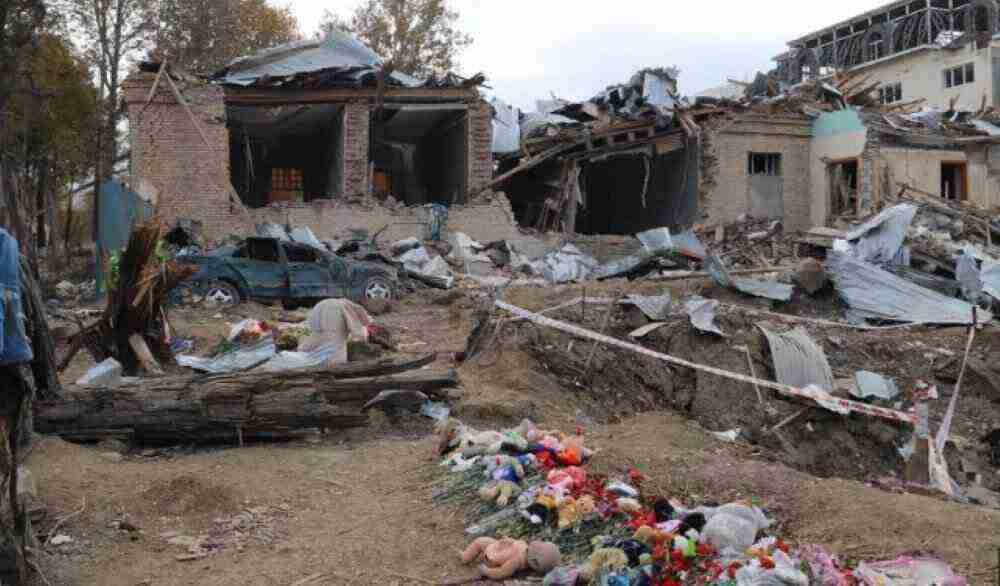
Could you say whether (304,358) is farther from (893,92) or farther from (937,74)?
(893,92)

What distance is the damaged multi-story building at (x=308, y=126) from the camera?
1891cm

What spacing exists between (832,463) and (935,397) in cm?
189

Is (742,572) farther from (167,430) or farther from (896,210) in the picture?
(896,210)

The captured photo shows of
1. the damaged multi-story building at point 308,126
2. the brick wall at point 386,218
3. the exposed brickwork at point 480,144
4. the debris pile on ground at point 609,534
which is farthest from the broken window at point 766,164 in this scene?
the debris pile on ground at point 609,534

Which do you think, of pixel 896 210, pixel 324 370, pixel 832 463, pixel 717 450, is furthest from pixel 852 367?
pixel 324 370

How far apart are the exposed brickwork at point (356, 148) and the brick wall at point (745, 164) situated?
777cm

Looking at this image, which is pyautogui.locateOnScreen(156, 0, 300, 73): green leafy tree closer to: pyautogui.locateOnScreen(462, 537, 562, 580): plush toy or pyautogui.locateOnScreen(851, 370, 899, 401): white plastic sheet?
pyautogui.locateOnScreen(851, 370, 899, 401): white plastic sheet

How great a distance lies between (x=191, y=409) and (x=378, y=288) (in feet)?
28.8

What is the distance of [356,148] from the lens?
20188 mm

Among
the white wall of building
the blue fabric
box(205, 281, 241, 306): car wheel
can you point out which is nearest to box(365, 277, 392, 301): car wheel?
box(205, 281, 241, 306): car wheel

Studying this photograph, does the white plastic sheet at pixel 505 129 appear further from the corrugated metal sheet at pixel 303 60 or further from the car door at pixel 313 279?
the car door at pixel 313 279

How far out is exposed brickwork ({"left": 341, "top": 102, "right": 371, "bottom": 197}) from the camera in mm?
20031

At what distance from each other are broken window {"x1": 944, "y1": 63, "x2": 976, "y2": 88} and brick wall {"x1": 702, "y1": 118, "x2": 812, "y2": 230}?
2061 cm

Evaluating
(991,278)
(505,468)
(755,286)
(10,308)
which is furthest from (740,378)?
(10,308)
